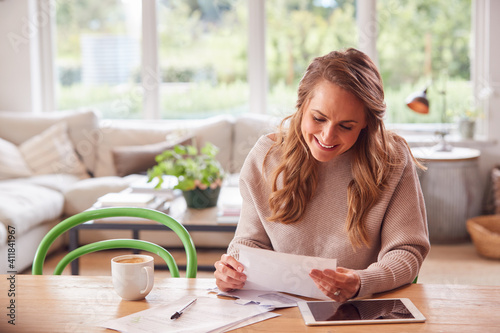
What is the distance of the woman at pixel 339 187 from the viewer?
4.38ft

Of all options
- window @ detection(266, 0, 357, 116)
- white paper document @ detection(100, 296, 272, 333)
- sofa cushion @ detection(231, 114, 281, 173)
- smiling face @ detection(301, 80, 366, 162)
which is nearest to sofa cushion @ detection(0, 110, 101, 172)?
sofa cushion @ detection(231, 114, 281, 173)

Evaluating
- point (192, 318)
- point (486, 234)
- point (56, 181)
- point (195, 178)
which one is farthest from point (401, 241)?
point (56, 181)

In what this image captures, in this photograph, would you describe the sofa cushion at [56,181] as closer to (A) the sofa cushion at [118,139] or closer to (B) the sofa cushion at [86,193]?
(B) the sofa cushion at [86,193]

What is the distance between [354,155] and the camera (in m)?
1.47

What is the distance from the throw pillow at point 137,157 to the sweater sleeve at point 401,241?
9.56 ft

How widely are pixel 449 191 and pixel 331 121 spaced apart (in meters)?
2.97

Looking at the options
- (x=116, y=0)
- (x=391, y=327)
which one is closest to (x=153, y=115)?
(x=116, y=0)

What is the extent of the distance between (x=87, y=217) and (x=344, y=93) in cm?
72

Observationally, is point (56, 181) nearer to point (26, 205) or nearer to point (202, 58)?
point (26, 205)

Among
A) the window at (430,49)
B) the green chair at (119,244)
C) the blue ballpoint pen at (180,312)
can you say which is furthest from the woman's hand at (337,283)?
the window at (430,49)

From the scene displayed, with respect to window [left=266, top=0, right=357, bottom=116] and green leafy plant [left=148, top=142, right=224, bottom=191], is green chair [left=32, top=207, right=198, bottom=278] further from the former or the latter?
window [left=266, top=0, right=357, bottom=116]

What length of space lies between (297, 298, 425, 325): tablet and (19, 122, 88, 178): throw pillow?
348cm

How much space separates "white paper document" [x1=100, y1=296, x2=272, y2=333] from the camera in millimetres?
1077

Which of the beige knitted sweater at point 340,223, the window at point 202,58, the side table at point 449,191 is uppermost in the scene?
the window at point 202,58
